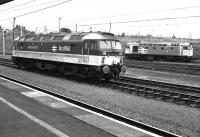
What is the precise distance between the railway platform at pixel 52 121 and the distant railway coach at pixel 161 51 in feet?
131

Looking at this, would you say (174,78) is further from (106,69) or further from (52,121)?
(52,121)

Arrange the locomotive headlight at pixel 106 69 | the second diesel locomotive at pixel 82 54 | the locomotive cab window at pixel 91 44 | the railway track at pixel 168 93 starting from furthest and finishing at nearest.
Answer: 1. the locomotive cab window at pixel 91 44
2. the second diesel locomotive at pixel 82 54
3. the locomotive headlight at pixel 106 69
4. the railway track at pixel 168 93

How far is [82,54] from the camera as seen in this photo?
22688 mm

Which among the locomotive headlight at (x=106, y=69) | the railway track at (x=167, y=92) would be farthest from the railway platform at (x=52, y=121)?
the locomotive headlight at (x=106, y=69)

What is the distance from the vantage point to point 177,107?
14.5 m

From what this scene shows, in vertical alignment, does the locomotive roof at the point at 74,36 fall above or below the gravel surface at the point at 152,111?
above

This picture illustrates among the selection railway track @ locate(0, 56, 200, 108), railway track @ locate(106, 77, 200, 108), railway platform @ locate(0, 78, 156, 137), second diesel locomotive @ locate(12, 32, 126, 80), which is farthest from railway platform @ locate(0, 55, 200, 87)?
railway platform @ locate(0, 78, 156, 137)

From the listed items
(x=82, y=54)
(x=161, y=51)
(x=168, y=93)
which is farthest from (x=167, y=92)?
(x=161, y=51)

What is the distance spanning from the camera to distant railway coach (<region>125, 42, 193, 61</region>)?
168 feet

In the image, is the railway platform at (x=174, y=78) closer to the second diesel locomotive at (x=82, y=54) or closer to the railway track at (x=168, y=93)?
the railway track at (x=168, y=93)

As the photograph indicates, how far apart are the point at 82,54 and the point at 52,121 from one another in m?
12.5

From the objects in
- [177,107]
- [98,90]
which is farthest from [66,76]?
[177,107]

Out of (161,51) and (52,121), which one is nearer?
(52,121)

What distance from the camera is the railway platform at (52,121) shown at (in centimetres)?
920
